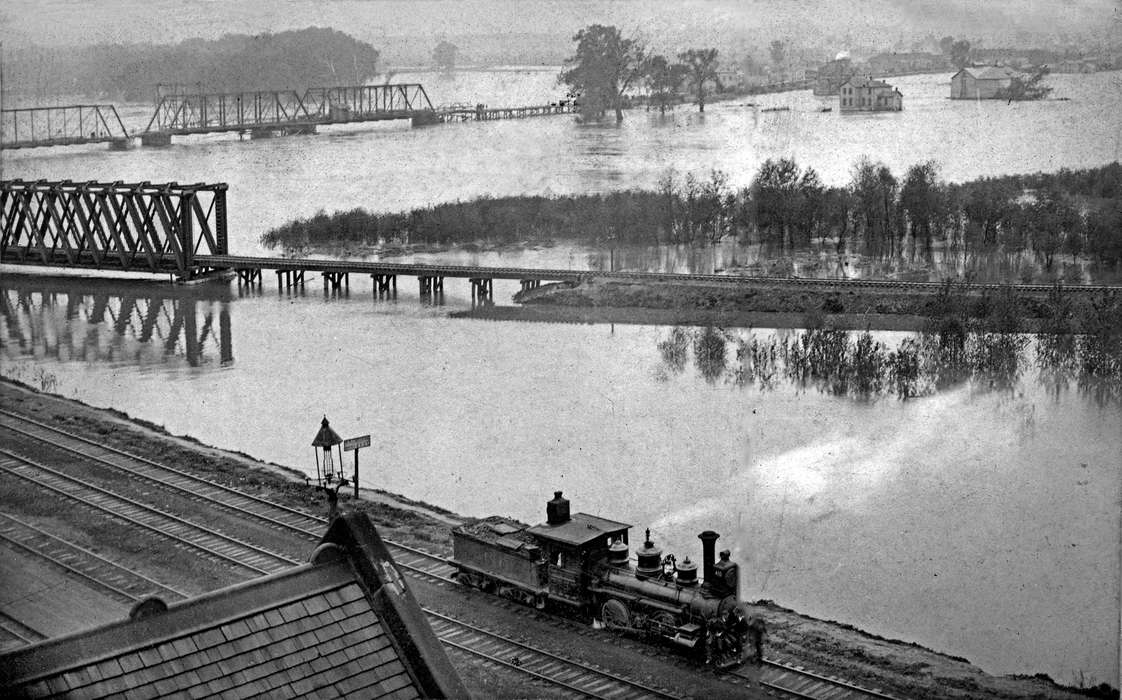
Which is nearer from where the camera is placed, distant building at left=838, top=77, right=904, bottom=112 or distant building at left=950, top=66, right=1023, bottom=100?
distant building at left=950, top=66, right=1023, bottom=100

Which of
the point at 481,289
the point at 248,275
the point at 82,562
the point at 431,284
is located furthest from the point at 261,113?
the point at 82,562

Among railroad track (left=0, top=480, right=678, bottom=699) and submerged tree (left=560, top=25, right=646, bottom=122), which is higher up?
submerged tree (left=560, top=25, right=646, bottom=122)

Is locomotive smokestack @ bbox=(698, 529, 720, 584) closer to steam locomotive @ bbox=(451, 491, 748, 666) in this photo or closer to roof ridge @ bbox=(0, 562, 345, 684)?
steam locomotive @ bbox=(451, 491, 748, 666)

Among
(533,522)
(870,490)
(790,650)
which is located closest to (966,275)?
(870,490)

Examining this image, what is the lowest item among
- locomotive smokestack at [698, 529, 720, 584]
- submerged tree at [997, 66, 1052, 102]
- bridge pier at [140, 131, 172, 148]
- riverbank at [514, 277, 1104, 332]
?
locomotive smokestack at [698, 529, 720, 584]

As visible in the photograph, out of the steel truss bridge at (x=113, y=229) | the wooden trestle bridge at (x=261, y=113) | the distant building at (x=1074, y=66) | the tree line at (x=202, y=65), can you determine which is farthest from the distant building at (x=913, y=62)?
the steel truss bridge at (x=113, y=229)

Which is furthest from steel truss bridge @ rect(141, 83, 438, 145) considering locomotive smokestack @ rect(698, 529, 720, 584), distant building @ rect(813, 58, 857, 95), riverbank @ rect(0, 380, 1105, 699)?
locomotive smokestack @ rect(698, 529, 720, 584)
